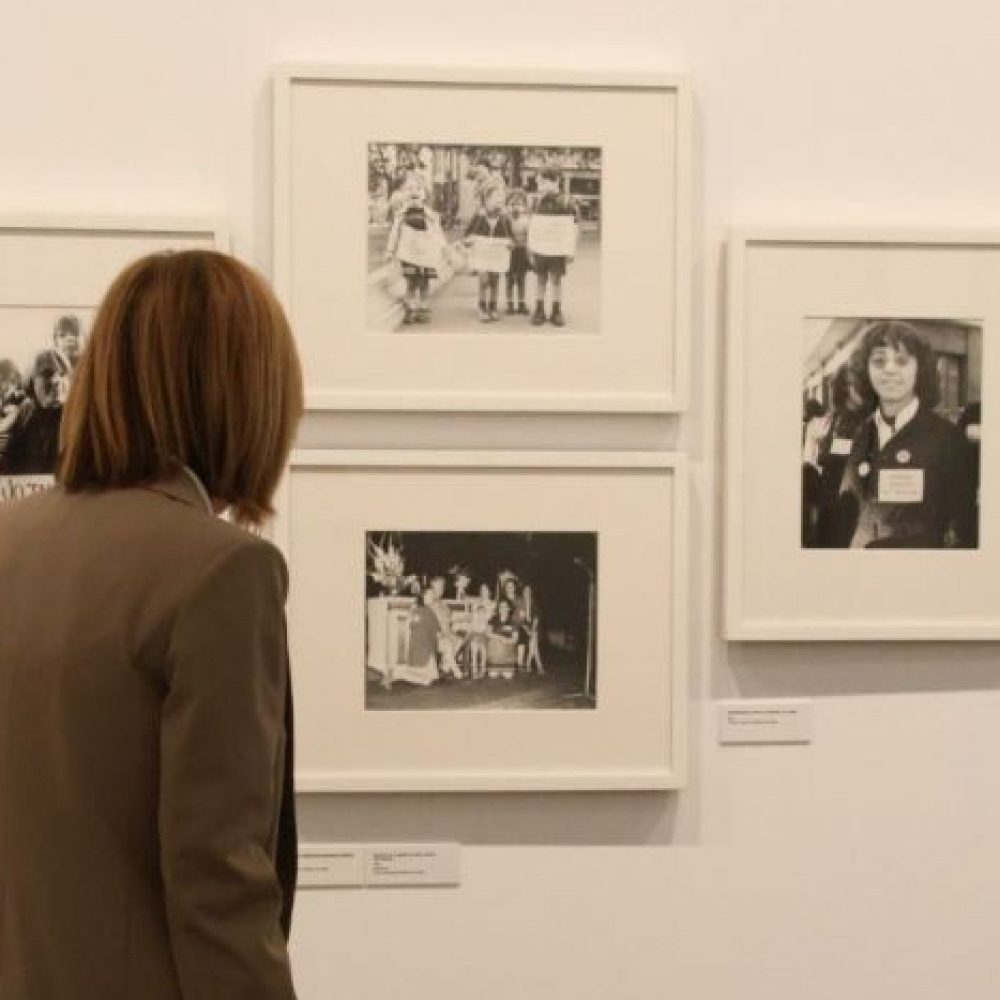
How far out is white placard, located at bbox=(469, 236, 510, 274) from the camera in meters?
2.19

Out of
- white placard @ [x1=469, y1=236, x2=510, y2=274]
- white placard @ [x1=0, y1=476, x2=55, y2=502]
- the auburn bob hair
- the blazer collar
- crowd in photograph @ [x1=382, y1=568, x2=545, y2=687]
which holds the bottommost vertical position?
crowd in photograph @ [x1=382, y1=568, x2=545, y2=687]

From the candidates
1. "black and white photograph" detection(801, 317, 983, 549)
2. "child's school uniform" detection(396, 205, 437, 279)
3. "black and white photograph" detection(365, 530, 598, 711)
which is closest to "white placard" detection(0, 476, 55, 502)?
"black and white photograph" detection(365, 530, 598, 711)

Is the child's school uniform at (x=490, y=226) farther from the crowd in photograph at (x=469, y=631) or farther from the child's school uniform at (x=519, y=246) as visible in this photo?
the crowd in photograph at (x=469, y=631)

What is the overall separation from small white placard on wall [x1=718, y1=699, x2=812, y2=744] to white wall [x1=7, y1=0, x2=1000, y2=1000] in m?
0.02

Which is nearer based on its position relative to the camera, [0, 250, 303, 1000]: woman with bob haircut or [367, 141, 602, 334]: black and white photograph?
[0, 250, 303, 1000]: woman with bob haircut

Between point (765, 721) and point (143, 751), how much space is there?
1116 millimetres

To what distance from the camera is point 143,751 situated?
1.37m

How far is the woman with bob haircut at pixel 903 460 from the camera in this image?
2234 millimetres

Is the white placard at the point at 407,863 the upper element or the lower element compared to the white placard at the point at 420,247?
lower

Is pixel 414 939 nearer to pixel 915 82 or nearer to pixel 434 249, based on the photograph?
pixel 434 249

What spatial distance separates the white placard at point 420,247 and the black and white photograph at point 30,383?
0.42 metres

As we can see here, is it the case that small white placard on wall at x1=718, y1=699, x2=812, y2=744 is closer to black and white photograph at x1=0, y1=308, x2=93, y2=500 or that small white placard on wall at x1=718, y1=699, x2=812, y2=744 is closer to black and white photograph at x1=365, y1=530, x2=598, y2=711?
black and white photograph at x1=365, y1=530, x2=598, y2=711

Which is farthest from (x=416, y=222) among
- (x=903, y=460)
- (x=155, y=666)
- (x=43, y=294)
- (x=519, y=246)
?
(x=155, y=666)

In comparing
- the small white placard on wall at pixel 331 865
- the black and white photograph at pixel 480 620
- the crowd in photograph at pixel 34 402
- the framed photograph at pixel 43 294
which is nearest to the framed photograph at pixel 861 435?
the black and white photograph at pixel 480 620
